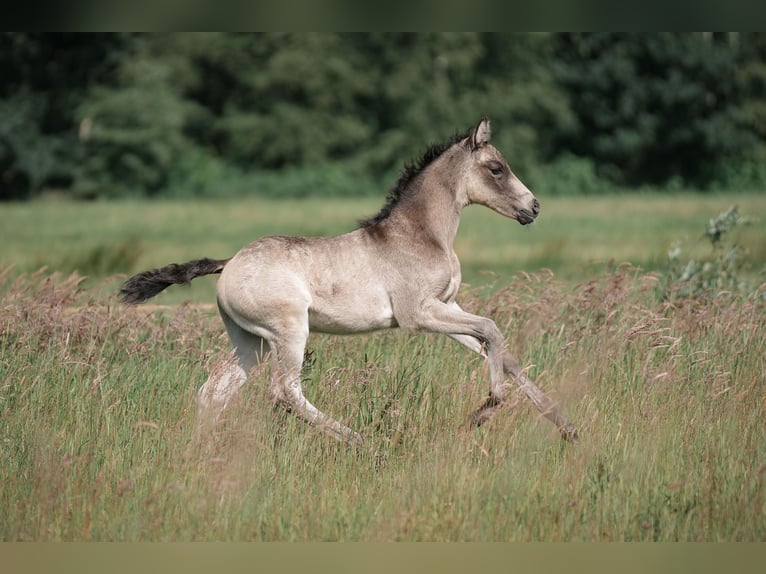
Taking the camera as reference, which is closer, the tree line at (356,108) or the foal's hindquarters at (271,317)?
the foal's hindquarters at (271,317)

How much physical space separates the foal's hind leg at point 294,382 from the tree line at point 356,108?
34416mm

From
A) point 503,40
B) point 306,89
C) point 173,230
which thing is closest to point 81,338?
point 173,230

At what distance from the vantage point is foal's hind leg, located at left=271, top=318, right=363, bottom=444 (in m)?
7.63

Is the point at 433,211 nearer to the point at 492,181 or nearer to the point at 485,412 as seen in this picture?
the point at 492,181

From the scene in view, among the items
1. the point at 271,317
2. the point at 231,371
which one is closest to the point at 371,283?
the point at 271,317

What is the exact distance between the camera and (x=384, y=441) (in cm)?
768

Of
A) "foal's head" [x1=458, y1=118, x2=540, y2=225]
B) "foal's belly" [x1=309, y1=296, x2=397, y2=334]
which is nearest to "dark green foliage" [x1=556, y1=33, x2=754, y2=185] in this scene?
"foal's head" [x1=458, y1=118, x2=540, y2=225]

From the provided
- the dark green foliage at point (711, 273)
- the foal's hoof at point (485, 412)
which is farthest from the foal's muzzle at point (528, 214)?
the dark green foliage at point (711, 273)

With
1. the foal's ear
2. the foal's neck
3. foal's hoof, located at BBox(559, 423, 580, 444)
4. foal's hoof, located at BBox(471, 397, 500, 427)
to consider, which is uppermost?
the foal's ear

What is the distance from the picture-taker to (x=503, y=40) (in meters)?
49.9

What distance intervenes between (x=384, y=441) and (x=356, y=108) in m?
42.1

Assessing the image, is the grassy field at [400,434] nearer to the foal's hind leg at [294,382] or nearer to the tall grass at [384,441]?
the tall grass at [384,441]

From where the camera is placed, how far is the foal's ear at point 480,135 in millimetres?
8641

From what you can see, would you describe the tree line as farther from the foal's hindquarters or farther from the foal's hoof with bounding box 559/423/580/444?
the foal's hoof with bounding box 559/423/580/444
